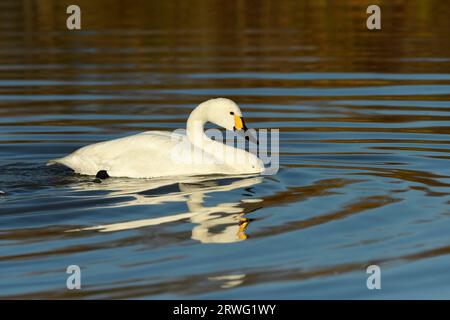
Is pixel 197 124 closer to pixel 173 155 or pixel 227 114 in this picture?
pixel 227 114

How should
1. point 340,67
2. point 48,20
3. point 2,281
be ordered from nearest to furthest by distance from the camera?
point 2,281, point 340,67, point 48,20

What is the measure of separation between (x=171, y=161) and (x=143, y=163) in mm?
296

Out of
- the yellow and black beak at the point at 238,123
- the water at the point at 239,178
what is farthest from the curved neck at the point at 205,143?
the water at the point at 239,178

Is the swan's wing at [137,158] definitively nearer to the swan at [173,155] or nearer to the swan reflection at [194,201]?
the swan at [173,155]

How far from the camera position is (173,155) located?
12.3m

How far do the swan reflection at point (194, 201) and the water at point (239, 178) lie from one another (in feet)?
0.10

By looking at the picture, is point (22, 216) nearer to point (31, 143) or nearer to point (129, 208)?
point (129, 208)

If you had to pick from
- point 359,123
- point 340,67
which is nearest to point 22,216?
point 359,123

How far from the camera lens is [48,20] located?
27.5 metres

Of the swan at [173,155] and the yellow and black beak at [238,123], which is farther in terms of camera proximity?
the yellow and black beak at [238,123]

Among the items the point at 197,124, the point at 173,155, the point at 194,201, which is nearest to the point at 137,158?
the point at 173,155

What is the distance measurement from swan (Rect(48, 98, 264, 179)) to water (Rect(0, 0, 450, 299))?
0.24 meters

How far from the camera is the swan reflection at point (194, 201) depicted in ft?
32.5

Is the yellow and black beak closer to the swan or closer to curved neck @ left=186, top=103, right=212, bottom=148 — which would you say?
the swan
